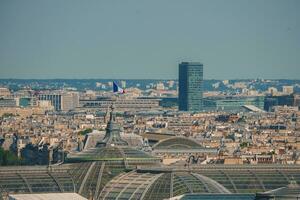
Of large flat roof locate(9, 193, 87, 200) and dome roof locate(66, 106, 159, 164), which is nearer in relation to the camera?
large flat roof locate(9, 193, 87, 200)

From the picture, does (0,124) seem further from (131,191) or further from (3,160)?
(131,191)

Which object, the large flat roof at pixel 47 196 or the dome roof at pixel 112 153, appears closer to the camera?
the large flat roof at pixel 47 196

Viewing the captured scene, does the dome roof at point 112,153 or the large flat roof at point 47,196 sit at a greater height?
the dome roof at point 112,153

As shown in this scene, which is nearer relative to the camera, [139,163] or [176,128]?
[139,163]

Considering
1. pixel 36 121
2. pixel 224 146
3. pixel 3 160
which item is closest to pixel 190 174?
pixel 3 160

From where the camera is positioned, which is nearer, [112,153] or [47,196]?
[47,196]

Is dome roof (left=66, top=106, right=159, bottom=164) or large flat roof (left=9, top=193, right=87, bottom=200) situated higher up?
dome roof (left=66, top=106, right=159, bottom=164)

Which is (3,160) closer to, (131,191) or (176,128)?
(131,191)

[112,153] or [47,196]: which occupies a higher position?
[112,153]

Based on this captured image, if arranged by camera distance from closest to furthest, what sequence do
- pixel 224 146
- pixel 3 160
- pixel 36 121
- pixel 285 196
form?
pixel 285 196, pixel 3 160, pixel 224 146, pixel 36 121

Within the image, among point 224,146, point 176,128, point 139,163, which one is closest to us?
point 139,163
